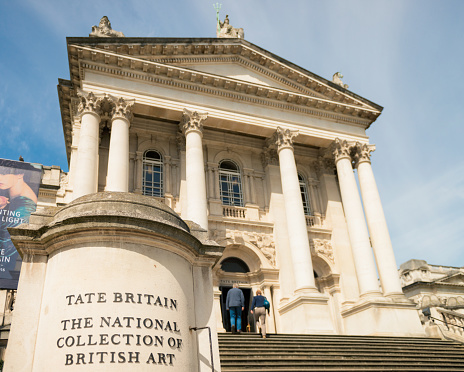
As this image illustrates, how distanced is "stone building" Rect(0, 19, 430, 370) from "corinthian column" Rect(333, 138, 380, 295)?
0.16 ft

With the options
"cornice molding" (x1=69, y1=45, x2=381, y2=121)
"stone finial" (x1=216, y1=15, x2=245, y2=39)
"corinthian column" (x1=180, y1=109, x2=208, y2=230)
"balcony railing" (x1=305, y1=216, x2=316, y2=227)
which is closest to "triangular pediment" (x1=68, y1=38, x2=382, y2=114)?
"cornice molding" (x1=69, y1=45, x2=381, y2=121)

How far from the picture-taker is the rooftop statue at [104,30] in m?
19.4

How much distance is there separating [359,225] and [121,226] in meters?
16.8

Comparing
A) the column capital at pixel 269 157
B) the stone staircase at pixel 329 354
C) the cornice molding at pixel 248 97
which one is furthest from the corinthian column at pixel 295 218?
the stone staircase at pixel 329 354

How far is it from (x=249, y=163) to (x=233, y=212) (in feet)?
9.71

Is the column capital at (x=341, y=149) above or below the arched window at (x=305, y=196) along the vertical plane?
above

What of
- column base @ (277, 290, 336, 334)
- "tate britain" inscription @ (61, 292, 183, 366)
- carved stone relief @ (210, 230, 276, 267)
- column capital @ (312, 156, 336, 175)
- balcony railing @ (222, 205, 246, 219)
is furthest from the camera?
column capital @ (312, 156, 336, 175)

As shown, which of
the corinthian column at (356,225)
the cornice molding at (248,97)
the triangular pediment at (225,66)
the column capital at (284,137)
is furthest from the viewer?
the column capital at (284,137)

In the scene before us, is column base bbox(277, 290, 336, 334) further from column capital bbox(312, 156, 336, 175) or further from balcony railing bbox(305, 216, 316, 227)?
column capital bbox(312, 156, 336, 175)

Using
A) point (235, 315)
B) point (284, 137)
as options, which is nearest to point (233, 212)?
point (284, 137)

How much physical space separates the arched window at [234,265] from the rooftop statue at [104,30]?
35.3ft

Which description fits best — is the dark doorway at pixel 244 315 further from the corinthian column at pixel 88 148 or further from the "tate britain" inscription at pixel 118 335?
the "tate britain" inscription at pixel 118 335

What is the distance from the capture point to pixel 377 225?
2053 centimetres

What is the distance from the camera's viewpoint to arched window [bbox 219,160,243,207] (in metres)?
21.3
